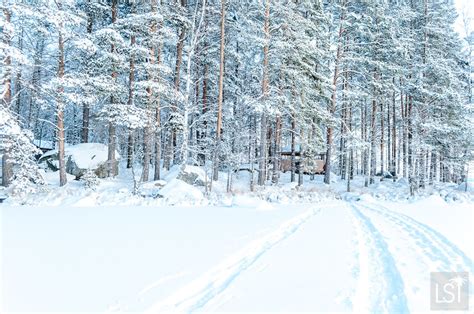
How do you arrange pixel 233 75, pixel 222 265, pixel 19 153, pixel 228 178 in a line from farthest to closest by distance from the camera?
pixel 233 75 → pixel 228 178 → pixel 19 153 → pixel 222 265

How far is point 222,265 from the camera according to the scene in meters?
4.11

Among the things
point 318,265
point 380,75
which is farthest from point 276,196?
point 380,75

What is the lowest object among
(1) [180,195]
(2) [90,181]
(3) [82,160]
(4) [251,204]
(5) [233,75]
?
(4) [251,204]

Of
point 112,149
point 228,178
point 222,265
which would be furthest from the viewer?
point 112,149

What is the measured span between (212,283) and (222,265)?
0.57 m

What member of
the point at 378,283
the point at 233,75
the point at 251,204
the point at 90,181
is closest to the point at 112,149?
the point at 90,181

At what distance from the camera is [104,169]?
17.5 m

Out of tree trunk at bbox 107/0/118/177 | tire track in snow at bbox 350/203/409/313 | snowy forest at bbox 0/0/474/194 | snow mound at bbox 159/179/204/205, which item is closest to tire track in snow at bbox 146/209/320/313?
tire track in snow at bbox 350/203/409/313

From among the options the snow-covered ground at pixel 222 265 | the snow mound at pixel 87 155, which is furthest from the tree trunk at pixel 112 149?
the snow-covered ground at pixel 222 265

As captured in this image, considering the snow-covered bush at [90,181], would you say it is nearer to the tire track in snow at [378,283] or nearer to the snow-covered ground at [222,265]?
the snow-covered ground at [222,265]

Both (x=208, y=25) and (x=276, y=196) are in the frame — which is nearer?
(x=276, y=196)

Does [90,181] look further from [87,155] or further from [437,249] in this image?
[437,249]

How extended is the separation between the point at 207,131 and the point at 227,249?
16.8m

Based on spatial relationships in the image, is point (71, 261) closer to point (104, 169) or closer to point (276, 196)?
point (276, 196)
